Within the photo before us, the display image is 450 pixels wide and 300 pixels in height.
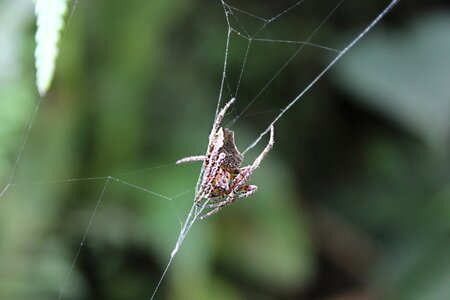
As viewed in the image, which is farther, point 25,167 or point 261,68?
point 261,68

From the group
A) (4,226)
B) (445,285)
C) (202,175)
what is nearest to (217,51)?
(202,175)

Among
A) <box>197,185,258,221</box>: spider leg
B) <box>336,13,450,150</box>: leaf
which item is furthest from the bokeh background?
<box>197,185,258,221</box>: spider leg

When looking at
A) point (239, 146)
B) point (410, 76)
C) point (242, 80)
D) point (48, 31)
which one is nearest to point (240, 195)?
point (239, 146)

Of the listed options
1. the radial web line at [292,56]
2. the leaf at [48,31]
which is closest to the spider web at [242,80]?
the radial web line at [292,56]

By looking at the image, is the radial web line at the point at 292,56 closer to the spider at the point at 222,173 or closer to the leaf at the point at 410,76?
the leaf at the point at 410,76

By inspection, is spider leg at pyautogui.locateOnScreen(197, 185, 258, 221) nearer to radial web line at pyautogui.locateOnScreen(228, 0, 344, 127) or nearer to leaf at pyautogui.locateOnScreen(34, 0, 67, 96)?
radial web line at pyautogui.locateOnScreen(228, 0, 344, 127)

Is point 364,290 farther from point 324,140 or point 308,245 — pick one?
point 324,140
